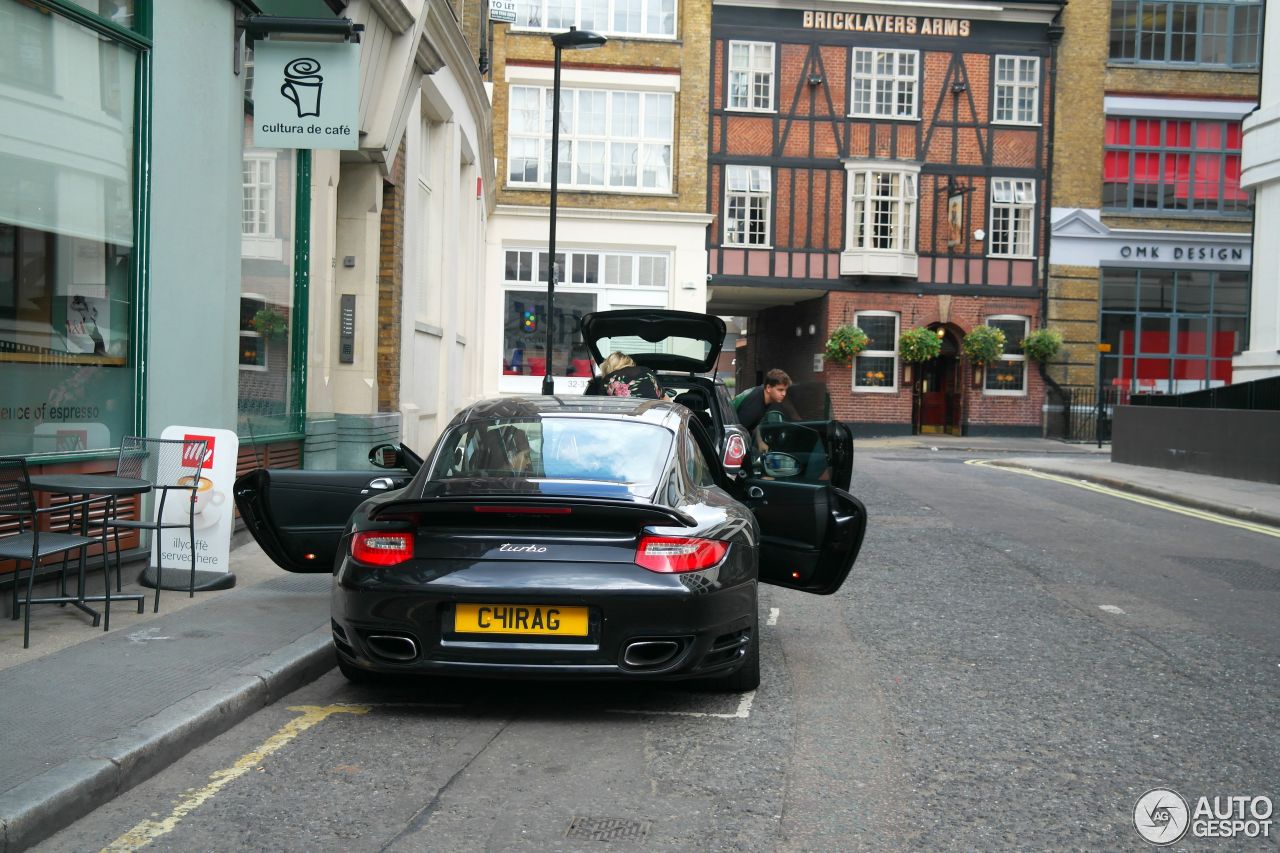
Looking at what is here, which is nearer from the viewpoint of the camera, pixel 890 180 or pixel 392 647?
pixel 392 647

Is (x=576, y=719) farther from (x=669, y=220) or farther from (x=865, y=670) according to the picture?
(x=669, y=220)

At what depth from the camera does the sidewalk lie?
4043mm

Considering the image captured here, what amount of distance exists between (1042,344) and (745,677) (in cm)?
3173

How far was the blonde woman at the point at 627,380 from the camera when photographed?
9899mm

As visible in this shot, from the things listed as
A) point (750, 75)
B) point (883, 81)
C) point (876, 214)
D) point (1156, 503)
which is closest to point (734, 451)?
point (1156, 503)

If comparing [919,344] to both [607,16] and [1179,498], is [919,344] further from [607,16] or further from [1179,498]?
[1179,498]

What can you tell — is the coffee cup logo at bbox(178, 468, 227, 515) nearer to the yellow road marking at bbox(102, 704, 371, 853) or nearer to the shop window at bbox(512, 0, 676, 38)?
the yellow road marking at bbox(102, 704, 371, 853)

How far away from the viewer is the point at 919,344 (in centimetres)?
3431

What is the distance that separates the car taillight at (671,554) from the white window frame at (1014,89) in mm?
33710

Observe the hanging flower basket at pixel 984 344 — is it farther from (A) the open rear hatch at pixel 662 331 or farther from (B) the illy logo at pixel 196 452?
(B) the illy logo at pixel 196 452

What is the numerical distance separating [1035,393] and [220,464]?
31903mm

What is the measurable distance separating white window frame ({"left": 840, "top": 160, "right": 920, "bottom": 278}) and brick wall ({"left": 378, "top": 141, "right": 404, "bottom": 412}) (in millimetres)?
22502

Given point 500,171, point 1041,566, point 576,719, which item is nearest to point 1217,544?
point 1041,566

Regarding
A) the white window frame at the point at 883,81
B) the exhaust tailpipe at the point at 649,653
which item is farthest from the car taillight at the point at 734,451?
the white window frame at the point at 883,81
